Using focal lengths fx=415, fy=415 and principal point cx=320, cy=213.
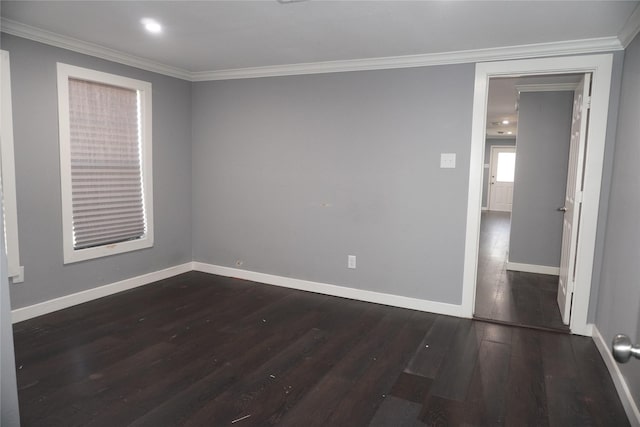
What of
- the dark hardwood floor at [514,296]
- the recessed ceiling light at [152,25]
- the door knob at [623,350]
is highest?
the recessed ceiling light at [152,25]

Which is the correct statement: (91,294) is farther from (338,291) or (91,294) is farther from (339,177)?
(339,177)

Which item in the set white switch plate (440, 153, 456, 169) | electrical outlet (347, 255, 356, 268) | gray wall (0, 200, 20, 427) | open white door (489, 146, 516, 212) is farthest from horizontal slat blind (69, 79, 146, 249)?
open white door (489, 146, 516, 212)

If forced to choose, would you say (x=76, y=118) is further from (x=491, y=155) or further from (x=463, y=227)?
(x=491, y=155)

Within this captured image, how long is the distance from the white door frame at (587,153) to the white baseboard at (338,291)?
35 cm

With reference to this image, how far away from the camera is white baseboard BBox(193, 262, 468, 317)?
370cm

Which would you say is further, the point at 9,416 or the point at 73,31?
the point at 73,31

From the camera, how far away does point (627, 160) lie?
2650 millimetres

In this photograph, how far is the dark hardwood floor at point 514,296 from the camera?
11.7 feet

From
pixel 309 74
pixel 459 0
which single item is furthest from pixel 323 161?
pixel 459 0

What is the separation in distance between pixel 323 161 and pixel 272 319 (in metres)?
1.60

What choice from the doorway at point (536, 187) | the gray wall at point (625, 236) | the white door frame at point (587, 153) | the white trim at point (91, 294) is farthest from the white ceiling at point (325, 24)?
the white trim at point (91, 294)

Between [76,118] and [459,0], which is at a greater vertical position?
[459,0]

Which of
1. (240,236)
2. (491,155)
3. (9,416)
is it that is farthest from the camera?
(491,155)

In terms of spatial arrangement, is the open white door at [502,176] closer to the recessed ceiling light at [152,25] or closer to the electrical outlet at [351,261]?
the electrical outlet at [351,261]
